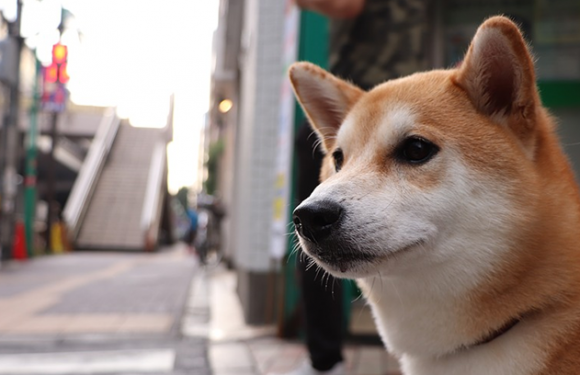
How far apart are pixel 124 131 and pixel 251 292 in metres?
25.8

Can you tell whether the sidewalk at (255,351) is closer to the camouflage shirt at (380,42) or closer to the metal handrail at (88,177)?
the camouflage shirt at (380,42)

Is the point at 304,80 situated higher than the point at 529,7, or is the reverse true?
the point at 529,7

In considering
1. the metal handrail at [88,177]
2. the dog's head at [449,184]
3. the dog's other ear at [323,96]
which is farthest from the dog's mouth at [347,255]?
the metal handrail at [88,177]

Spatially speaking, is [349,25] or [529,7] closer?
[349,25]

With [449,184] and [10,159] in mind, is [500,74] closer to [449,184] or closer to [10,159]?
[449,184]

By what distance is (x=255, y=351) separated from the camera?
3637mm

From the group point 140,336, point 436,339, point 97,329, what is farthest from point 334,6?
point 97,329

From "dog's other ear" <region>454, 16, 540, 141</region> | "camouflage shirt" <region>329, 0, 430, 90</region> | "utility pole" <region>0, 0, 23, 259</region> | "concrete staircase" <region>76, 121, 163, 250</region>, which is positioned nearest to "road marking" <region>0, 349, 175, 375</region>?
"camouflage shirt" <region>329, 0, 430, 90</region>

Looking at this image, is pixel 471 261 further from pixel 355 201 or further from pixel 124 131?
pixel 124 131

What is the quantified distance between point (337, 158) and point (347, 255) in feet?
1.72

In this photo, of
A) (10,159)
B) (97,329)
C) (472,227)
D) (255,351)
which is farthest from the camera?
(10,159)

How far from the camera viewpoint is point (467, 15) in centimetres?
442

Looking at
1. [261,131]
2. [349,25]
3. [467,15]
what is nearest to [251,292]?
[261,131]

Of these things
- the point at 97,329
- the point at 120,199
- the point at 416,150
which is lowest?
the point at 120,199
